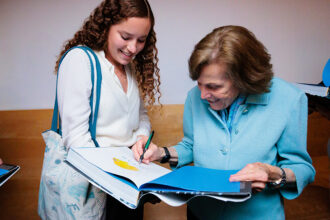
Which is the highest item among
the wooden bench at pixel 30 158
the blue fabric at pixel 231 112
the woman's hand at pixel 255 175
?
the blue fabric at pixel 231 112

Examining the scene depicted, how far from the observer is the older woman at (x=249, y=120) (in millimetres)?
815

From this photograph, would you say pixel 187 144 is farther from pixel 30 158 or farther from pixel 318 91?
pixel 30 158

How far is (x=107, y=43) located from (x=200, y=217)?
74 cm

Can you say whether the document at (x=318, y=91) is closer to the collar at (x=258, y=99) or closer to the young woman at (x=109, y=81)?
the collar at (x=258, y=99)

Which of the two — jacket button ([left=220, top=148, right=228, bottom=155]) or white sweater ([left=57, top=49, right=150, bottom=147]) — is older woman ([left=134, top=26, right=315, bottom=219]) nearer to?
jacket button ([left=220, top=148, right=228, bottom=155])

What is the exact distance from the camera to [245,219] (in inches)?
33.6

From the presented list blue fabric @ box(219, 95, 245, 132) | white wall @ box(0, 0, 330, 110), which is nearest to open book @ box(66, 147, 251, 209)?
blue fabric @ box(219, 95, 245, 132)

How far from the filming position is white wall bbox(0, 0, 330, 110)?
63.7 inches

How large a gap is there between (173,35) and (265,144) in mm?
1114

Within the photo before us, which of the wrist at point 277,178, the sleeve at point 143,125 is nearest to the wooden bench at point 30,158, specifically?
the sleeve at point 143,125

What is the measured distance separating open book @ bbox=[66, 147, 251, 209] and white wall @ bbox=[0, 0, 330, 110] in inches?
41.2

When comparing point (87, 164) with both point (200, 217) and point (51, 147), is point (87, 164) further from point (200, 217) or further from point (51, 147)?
point (200, 217)

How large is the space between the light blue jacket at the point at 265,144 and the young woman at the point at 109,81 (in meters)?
0.31

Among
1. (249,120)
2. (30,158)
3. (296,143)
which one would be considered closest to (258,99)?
(249,120)
